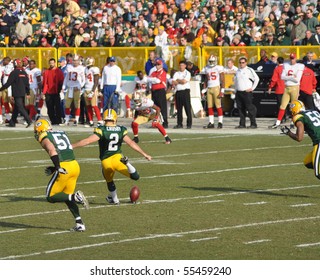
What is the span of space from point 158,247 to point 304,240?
1.65m

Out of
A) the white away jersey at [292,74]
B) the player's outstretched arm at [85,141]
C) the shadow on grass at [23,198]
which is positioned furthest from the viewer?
the white away jersey at [292,74]

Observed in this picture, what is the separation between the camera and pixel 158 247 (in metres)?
12.9

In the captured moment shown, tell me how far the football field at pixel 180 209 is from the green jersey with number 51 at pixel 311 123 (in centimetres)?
84

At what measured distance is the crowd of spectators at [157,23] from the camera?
32.3 m

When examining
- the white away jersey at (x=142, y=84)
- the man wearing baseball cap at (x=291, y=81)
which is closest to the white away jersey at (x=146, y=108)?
the man wearing baseball cap at (x=291, y=81)

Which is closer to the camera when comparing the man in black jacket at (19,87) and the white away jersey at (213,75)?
the white away jersey at (213,75)

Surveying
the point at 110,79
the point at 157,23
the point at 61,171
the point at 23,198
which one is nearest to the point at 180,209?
the point at 61,171

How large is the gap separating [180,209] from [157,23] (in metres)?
19.0

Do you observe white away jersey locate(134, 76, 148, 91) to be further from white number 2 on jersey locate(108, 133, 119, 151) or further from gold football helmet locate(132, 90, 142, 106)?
white number 2 on jersey locate(108, 133, 119, 151)

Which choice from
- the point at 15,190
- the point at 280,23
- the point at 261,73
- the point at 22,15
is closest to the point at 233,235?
the point at 15,190

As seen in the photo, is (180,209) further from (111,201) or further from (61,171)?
(61,171)

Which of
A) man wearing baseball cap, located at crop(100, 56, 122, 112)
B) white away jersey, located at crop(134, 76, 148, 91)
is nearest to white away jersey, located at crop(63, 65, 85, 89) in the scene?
man wearing baseball cap, located at crop(100, 56, 122, 112)

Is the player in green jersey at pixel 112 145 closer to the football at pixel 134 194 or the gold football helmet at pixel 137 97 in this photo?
the football at pixel 134 194

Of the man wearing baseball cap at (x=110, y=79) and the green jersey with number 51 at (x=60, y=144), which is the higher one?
the green jersey with number 51 at (x=60, y=144)
